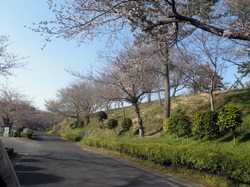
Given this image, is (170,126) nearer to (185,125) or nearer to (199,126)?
(185,125)

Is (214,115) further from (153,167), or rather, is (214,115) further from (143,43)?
(143,43)

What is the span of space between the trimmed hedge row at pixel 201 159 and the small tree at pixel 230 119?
9.69 ft

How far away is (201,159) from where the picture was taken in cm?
638

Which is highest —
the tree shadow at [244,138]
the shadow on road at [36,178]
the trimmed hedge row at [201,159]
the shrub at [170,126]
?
the shrub at [170,126]

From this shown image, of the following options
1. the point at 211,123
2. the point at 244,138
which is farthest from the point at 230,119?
the point at 211,123

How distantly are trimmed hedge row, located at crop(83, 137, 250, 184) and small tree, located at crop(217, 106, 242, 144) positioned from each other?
2953mm

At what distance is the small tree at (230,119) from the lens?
8.81 meters

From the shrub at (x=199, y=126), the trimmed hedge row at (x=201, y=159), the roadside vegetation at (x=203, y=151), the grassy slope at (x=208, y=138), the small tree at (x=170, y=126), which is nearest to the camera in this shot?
the trimmed hedge row at (x=201, y=159)

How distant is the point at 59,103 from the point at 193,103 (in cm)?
2928

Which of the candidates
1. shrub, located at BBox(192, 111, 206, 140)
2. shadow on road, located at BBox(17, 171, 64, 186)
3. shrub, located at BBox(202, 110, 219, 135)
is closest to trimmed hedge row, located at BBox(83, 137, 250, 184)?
shrub, located at BBox(192, 111, 206, 140)

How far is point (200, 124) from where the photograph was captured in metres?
10.7

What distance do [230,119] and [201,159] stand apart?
12.0 ft

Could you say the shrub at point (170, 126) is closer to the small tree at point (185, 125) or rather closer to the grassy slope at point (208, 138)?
the grassy slope at point (208, 138)

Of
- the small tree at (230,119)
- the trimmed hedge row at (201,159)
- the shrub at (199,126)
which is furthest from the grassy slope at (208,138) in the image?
the trimmed hedge row at (201,159)
